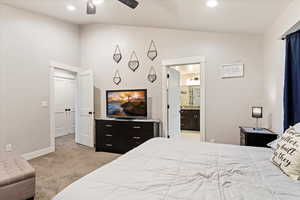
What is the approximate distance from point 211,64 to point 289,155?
279 centimetres

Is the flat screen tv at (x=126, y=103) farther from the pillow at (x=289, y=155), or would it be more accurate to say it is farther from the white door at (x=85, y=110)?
the pillow at (x=289, y=155)

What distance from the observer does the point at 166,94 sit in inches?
174

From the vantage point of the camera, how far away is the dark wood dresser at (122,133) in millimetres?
4145

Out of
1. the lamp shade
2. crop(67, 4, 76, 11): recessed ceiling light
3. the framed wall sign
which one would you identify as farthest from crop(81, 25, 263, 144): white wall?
crop(67, 4, 76, 11): recessed ceiling light

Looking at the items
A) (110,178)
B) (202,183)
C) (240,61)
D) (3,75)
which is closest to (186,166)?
(202,183)

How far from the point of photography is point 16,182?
206 cm

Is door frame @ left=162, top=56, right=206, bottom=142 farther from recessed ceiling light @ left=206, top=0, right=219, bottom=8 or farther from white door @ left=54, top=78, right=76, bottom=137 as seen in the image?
white door @ left=54, top=78, right=76, bottom=137

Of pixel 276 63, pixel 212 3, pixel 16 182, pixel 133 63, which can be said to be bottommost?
pixel 16 182

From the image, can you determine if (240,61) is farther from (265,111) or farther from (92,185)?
(92,185)

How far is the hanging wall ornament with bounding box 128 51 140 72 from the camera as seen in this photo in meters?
4.68

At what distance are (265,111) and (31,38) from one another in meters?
4.98

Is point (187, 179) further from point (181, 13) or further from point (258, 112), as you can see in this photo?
point (181, 13)

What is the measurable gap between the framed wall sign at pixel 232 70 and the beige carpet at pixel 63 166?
9.58ft

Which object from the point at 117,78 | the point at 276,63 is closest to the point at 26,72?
the point at 117,78
